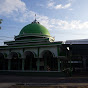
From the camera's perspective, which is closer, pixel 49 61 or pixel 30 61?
pixel 49 61

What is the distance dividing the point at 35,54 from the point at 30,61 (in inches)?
136

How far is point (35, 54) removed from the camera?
2562 cm

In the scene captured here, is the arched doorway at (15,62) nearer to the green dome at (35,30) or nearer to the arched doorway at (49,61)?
the green dome at (35,30)

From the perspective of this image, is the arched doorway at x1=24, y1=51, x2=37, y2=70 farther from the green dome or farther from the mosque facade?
the green dome

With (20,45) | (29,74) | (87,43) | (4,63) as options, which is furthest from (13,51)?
(87,43)

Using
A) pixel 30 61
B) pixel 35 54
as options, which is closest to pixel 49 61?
pixel 35 54

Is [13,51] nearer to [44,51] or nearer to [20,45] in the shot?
[20,45]

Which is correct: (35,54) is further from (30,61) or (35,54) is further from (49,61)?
(49,61)

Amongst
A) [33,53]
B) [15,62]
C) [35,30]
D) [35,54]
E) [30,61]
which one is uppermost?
[35,30]

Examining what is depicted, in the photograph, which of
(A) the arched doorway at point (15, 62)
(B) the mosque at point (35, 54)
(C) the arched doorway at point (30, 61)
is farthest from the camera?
(A) the arched doorway at point (15, 62)

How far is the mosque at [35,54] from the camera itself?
24.5 metres

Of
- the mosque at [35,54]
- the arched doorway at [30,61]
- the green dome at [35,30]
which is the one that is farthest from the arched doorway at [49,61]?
the green dome at [35,30]

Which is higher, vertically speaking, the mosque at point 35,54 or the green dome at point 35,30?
the green dome at point 35,30

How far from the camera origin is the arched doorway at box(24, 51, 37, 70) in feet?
91.7
